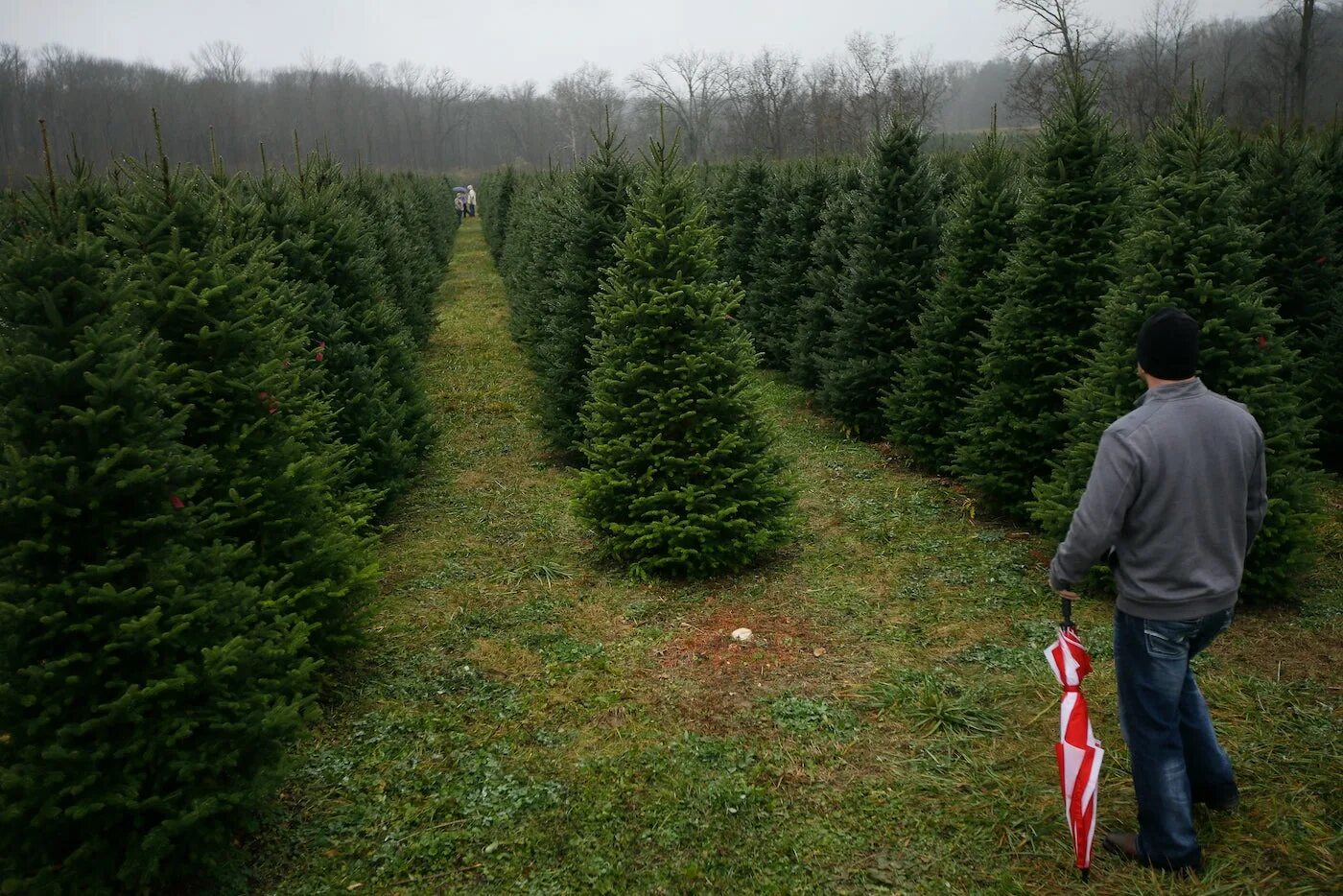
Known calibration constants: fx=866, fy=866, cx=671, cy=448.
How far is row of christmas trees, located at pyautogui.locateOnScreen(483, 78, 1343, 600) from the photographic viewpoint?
573 centimetres

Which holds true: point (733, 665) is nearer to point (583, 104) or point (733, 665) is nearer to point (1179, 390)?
point (1179, 390)

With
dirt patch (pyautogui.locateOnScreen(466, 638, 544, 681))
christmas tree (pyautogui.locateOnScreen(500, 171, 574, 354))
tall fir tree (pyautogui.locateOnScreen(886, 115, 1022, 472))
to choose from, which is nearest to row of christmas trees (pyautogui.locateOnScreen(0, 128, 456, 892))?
dirt patch (pyautogui.locateOnScreen(466, 638, 544, 681))

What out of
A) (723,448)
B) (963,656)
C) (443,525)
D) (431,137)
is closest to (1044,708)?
(963,656)

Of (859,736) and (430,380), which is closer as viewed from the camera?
(859,736)

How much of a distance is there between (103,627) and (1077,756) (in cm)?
379

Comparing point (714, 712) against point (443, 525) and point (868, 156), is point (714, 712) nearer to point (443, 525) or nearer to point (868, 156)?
point (443, 525)

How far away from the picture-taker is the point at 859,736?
462 cm

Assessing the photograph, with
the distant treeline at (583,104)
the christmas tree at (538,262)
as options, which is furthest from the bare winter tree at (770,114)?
the christmas tree at (538,262)

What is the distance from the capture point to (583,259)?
9.70m

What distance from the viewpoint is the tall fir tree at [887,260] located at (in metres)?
10.1

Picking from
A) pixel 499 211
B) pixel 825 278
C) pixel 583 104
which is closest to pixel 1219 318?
pixel 825 278

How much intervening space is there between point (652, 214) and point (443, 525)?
11.8 ft

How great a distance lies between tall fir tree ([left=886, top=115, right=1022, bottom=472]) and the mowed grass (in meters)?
1.98

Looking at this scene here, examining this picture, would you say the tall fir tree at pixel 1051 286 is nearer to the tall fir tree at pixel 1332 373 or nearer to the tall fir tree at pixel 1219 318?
the tall fir tree at pixel 1219 318
